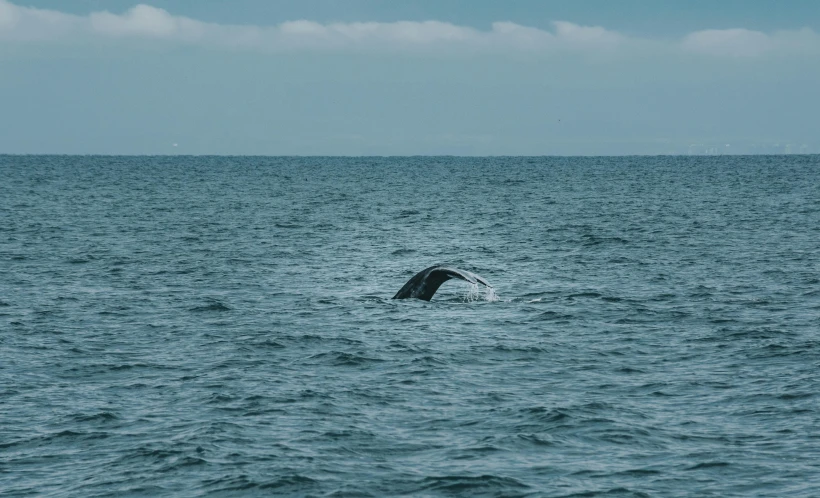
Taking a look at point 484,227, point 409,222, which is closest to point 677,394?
point 484,227

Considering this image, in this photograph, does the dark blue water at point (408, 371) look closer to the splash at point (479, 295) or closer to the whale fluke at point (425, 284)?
the splash at point (479, 295)

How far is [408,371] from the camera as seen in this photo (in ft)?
81.9

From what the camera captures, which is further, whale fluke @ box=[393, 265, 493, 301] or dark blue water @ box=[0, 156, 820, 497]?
whale fluke @ box=[393, 265, 493, 301]

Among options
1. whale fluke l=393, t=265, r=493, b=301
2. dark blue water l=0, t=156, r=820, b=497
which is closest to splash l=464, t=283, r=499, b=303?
dark blue water l=0, t=156, r=820, b=497

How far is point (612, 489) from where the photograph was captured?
16516 millimetres

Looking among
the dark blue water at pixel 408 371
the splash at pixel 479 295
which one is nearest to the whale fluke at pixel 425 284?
the dark blue water at pixel 408 371

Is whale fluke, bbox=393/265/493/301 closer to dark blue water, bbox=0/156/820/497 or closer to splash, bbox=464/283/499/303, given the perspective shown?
dark blue water, bbox=0/156/820/497

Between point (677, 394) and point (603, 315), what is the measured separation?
10621 mm

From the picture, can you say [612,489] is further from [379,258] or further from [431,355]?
[379,258]

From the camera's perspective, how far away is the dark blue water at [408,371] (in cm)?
1755

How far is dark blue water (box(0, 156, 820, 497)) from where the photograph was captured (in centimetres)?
1755

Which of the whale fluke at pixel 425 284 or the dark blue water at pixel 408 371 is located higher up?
the whale fluke at pixel 425 284

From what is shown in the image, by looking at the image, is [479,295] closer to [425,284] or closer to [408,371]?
[425,284]

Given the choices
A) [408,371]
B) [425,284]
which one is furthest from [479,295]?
[408,371]
